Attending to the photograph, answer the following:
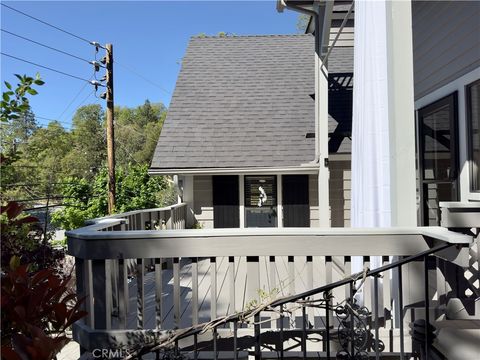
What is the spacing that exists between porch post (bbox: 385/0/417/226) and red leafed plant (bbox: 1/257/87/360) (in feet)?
7.56

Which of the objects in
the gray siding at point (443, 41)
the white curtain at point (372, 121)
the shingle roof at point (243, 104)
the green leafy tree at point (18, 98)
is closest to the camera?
the green leafy tree at point (18, 98)

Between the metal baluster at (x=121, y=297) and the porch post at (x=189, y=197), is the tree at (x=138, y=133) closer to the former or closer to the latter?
the porch post at (x=189, y=197)

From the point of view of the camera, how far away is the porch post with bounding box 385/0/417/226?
9.22 feet

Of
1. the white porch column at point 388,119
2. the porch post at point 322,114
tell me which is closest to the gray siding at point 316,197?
the porch post at point 322,114

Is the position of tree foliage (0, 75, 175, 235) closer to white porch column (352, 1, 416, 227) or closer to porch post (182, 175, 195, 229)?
white porch column (352, 1, 416, 227)

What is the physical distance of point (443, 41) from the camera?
4602mm

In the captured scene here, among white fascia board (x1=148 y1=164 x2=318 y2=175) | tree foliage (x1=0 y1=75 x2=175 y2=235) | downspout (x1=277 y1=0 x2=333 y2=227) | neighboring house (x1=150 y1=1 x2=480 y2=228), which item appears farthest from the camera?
white fascia board (x1=148 y1=164 x2=318 y2=175)

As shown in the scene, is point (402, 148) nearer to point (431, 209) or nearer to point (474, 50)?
point (474, 50)

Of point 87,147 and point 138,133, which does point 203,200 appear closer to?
point 87,147

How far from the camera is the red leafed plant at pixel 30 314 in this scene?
1627 mm

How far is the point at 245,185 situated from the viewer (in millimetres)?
8914

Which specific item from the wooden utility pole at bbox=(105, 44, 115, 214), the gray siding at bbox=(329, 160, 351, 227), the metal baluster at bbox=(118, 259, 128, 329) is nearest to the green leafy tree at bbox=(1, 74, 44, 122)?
the metal baluster at bbox=(118, 259, 128, 329)

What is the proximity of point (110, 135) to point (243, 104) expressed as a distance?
5.17 metres

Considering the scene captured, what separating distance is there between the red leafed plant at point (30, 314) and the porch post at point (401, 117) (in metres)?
2.30
